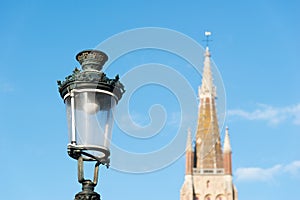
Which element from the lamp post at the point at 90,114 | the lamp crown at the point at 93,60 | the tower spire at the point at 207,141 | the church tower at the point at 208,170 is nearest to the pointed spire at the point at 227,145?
the church tower at the point at 208,170

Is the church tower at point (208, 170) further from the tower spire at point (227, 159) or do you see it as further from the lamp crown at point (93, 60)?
the lamp crown at point (93, 60)

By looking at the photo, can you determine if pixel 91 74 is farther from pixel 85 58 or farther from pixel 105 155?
pixel 105 155

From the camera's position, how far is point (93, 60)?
5801 millimetres

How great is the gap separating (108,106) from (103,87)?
194mm

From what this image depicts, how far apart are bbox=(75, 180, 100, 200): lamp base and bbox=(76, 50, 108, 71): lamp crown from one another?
→ 1170 mm

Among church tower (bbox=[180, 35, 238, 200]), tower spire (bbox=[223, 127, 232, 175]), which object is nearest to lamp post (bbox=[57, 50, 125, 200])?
church tower (bbox=[180, 35, 238, 200])

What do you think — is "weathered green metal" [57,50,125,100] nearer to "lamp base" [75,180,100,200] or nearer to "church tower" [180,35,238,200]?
"lamp base" [75,180,100,200]

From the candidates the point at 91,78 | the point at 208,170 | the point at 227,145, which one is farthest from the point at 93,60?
the point at 208,170

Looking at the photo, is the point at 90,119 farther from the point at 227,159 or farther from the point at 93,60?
the point at 227,159

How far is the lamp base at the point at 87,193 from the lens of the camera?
5312 millimetres

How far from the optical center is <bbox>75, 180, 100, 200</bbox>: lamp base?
17.4ft

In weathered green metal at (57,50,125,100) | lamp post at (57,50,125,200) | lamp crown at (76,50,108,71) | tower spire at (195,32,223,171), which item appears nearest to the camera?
lamp post at (57,50,125,200)

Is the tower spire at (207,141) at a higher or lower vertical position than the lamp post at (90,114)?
higher

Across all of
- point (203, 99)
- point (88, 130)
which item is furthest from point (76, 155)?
point (203, 99)
